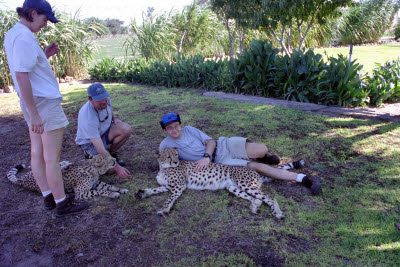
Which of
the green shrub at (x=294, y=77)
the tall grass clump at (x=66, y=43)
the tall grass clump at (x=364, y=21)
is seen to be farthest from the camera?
the tall grass clump at (x=364, y=21)

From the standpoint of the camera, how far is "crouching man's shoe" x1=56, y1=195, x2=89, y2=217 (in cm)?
323

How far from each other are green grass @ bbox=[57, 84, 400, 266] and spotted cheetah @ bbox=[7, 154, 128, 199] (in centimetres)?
33

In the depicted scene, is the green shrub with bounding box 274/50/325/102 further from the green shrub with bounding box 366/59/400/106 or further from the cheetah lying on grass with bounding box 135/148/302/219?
the cheetah lying on grass with bounding box 135/148/302/219

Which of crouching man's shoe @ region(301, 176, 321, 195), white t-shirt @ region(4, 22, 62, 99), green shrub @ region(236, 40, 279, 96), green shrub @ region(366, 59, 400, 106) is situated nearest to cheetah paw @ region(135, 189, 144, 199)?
white t-shirt @ region(4, 22, 62, 99)

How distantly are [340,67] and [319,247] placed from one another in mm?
5193

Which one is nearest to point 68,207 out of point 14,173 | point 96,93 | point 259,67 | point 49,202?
point 49,202

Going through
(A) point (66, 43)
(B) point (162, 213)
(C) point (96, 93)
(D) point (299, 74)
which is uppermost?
(A) point (66, 43)

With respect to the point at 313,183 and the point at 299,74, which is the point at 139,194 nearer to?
the point at 313,183

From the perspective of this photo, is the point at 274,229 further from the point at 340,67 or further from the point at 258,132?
the point at 340,67

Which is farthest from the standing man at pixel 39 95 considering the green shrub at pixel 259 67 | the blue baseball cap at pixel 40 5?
the green shrub at pixel 259 67

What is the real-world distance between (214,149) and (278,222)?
1420 millimetres

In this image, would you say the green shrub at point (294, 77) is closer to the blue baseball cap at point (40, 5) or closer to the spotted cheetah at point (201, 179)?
the spotted cheetah at point (201, 179)

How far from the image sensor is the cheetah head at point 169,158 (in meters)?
3.81

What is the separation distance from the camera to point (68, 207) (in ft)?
10.7
